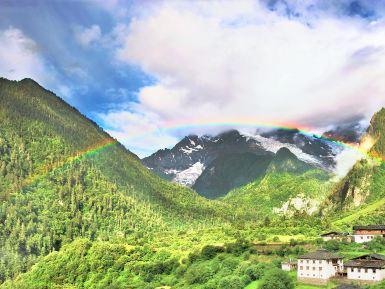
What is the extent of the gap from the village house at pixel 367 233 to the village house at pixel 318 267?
37562mm

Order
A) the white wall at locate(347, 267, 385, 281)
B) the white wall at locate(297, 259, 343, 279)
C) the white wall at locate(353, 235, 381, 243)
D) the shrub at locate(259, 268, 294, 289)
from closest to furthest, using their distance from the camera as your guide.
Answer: the white wall at locate(347, 267, 385, 281) < the shrub at locate(259, 268, 294, 289) < the white wall at locate(297, 259, 343, 279) < the white wall at locate(353, 235, 381, 243)

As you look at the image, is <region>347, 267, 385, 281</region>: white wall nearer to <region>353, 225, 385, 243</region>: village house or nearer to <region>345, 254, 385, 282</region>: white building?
<region>345, 254, 385, 282</region>: white building

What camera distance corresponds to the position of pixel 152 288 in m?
144

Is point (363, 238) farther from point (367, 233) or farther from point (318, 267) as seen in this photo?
point (318, 267)

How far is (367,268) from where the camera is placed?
10544cm

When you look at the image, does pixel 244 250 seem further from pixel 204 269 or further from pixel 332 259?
pixel 332 259

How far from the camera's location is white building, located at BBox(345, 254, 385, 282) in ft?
343

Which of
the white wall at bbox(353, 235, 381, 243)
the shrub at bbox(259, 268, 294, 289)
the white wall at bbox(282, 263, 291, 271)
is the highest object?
the white wall at bbox(353, 235, 381, 243)

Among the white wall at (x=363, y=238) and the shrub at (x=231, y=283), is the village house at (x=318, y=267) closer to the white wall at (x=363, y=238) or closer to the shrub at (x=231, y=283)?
the shrub at (x=231, y=283)

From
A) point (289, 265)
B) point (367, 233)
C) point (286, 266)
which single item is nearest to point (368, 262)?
point (289, 265)

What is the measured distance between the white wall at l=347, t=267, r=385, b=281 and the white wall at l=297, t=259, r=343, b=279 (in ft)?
13.9

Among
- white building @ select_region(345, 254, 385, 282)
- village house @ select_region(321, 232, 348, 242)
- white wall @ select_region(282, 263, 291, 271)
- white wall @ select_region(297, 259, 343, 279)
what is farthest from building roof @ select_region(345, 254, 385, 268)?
village house @ select_region(321, 232, 348, 242)

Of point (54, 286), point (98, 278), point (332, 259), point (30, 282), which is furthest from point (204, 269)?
point (30, 282)

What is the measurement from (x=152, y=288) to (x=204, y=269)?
16835 millimetres
